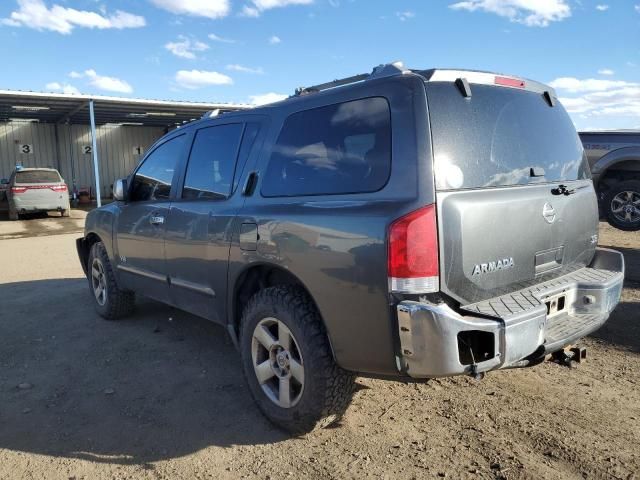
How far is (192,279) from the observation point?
3.84 m

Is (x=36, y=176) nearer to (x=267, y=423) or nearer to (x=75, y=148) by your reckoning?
(x=75, y=148)

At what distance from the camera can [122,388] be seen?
374 centimetres

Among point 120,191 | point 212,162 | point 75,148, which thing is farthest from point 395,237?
point 75,148

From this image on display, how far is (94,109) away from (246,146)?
20.4 m

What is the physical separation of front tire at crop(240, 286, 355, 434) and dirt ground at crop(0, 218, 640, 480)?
169mm

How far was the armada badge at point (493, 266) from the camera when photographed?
253cm

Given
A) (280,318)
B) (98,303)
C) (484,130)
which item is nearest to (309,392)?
(280,318)

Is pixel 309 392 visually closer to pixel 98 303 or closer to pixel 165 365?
pixel 165 365

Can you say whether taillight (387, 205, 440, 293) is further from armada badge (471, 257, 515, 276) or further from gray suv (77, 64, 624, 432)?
armada badge (471, 257, 515, 276)

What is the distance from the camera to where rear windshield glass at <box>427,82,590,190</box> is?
99.0 inches

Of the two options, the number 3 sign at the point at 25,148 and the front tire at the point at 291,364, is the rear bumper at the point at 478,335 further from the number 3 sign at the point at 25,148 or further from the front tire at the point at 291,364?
the number 3 sign at the point at 25,148

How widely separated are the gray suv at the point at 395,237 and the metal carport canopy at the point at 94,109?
1414cm

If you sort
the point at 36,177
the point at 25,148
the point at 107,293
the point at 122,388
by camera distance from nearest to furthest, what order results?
the point at 122,388 < the point at 107,293 < the point at 36,177 < the point at 25,148

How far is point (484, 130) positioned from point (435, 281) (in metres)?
0.91
